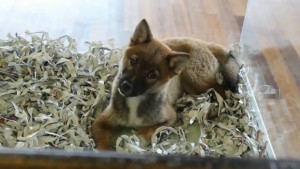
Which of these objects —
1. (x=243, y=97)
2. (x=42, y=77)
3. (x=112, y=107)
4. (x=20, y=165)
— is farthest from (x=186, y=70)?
(x=20, y=165)

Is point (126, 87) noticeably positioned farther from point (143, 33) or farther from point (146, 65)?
point (143, 33)

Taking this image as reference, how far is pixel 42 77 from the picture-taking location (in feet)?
7.95

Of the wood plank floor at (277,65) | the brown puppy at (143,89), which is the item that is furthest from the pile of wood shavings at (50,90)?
the wood plank floor at (277,65)

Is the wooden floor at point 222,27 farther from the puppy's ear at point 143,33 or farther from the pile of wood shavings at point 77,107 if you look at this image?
the puppy's ear at point 143,33

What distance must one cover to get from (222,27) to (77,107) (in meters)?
1.59

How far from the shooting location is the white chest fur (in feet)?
6.93

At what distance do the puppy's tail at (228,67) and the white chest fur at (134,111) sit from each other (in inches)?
23.5

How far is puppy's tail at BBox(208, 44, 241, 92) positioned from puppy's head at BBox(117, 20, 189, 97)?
50 cm

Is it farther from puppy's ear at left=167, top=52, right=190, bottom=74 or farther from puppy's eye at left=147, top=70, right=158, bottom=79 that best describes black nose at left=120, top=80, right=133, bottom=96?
puppy's ear at left=167, top=52, right=190, bottom=74

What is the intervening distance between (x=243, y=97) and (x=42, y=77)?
3.51 feet

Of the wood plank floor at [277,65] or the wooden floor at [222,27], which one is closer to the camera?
the wood plank floor at [277,65]

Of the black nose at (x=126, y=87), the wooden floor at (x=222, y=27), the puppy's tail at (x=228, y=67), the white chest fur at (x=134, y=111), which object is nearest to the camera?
the black nose at (x=126, y=87)

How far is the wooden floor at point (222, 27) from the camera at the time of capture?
2.32m

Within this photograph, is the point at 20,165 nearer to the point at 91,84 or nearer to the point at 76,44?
the point at 91,84
